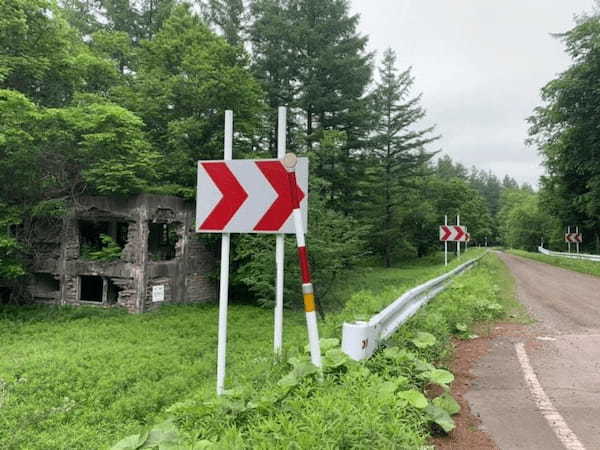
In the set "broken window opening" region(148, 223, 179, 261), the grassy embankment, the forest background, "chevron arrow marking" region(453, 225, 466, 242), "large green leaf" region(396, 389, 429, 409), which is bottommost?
the grassy embankment

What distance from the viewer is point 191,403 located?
10.2 feet

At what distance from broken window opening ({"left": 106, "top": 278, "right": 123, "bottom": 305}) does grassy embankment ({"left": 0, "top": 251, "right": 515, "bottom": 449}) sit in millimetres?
1073

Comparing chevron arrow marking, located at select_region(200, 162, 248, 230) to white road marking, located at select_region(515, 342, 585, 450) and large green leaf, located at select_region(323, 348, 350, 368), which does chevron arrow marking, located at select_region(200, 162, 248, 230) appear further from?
white road marking, located at select_region(515, 342, 585, 450)

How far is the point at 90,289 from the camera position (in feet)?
53.5

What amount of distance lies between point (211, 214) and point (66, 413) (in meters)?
5.43

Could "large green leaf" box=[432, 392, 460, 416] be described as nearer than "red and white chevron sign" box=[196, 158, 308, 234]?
Yes

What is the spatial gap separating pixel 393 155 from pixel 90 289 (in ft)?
76.0

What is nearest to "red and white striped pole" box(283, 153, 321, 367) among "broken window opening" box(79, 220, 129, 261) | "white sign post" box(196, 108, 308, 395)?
"white sign post" box(196, 108, 308, 395)

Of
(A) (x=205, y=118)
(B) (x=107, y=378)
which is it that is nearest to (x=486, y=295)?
(B) (x=107, y=378)

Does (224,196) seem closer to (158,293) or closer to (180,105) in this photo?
(158,293)

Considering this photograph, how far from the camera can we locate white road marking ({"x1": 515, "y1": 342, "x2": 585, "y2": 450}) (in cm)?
269

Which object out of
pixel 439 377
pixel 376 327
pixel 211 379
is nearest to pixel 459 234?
pixel 211 379

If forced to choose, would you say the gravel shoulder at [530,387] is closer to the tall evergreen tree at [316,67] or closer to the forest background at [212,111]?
the forest background at [212,111]

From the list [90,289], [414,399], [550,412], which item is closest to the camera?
[414,399]
